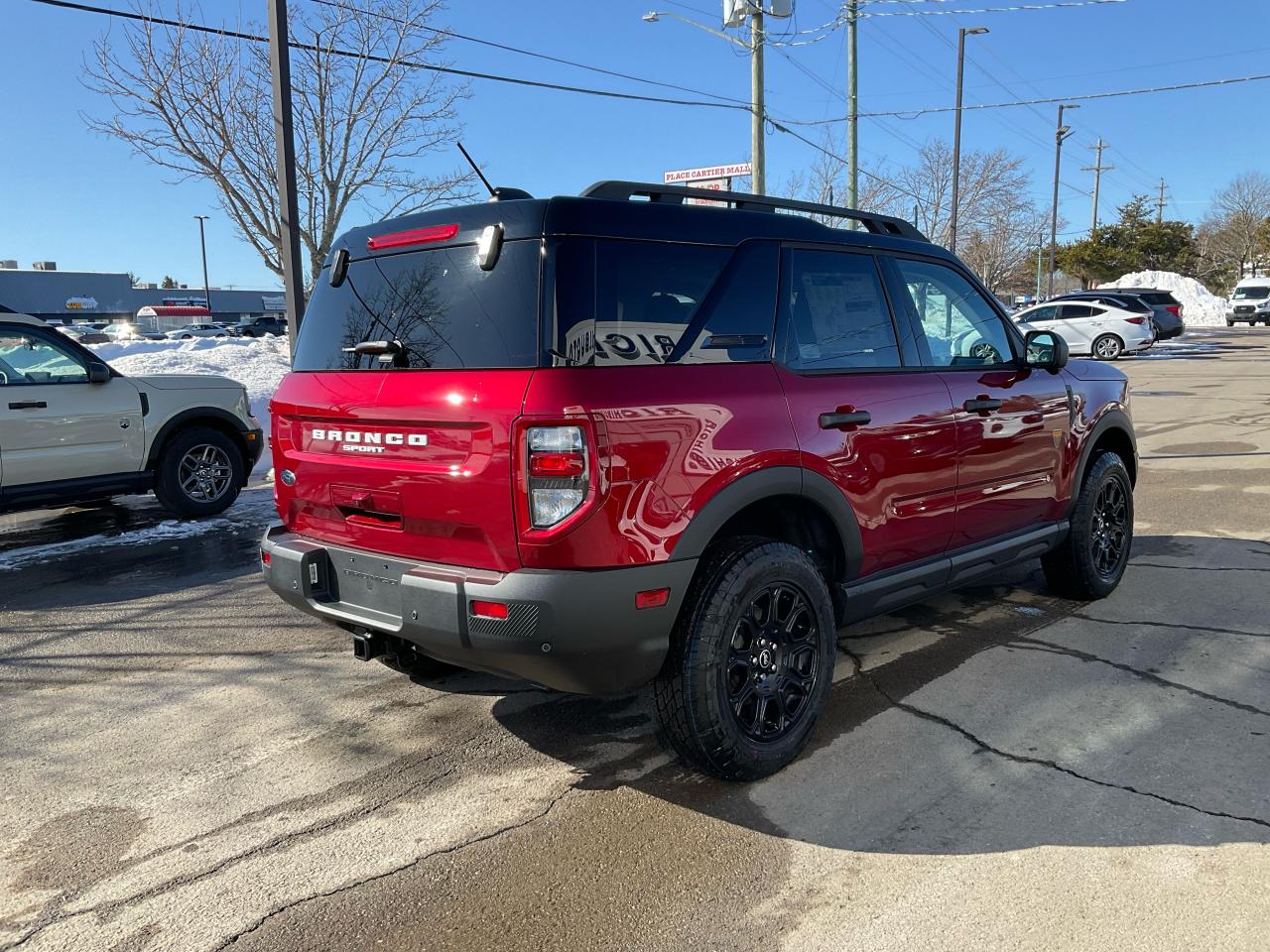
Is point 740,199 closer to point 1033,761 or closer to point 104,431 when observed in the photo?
point 1033,761


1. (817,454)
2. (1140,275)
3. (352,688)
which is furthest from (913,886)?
(1140,275)

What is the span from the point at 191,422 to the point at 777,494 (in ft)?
21.3

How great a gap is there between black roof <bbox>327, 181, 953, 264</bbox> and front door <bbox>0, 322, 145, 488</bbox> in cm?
474

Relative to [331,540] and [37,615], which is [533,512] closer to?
[331,540]

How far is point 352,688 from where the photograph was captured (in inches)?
167

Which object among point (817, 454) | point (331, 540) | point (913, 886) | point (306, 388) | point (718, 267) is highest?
point (718, 267)

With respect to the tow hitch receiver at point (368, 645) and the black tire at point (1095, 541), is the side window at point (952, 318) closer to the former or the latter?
the black tire at point (1095, 541)

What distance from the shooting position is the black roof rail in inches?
130

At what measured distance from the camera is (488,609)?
2.84 m

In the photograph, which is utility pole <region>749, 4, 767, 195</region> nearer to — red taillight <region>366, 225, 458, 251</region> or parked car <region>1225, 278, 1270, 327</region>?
red taillight <region>366, 225, 458, 251</region>

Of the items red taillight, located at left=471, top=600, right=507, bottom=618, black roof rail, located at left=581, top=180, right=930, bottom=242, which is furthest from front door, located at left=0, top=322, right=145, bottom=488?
red taillight, located at left=471, top=600, right=507, bottom=618

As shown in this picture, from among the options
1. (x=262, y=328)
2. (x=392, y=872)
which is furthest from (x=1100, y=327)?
(x=262, y=328)

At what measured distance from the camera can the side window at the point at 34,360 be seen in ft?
23.5

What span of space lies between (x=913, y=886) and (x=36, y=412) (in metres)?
7.08
